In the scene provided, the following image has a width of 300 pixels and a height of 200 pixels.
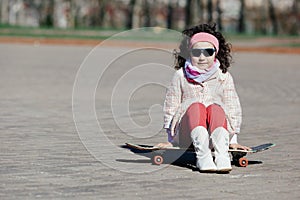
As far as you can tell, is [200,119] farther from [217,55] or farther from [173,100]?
[217,55]

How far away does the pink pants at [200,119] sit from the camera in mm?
7480

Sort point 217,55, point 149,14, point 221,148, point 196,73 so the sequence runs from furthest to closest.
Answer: point 149,14, point 217,55, point 196,73, point 221,148

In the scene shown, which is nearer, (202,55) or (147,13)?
(202,55)

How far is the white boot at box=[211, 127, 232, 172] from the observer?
7348 millimetres

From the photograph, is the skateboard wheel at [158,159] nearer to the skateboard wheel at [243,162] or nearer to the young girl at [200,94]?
the young girl at [200,94]

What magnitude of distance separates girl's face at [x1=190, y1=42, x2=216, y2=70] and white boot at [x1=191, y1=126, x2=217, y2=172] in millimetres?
657

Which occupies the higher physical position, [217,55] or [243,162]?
[217,55]

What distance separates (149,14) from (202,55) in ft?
235

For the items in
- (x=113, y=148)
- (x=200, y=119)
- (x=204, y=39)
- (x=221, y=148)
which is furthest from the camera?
(x=113, y=148)

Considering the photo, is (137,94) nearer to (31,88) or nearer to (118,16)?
(31,88)

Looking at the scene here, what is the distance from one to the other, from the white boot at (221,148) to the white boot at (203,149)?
53 mm

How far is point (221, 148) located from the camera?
7363 millimetres

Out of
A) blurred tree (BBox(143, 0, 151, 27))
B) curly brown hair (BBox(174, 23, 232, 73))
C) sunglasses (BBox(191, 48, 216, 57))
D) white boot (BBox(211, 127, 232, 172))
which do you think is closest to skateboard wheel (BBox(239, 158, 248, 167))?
white boot (BBox(211, 127, 232, 172))

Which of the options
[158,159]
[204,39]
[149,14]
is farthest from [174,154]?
[149,14]
